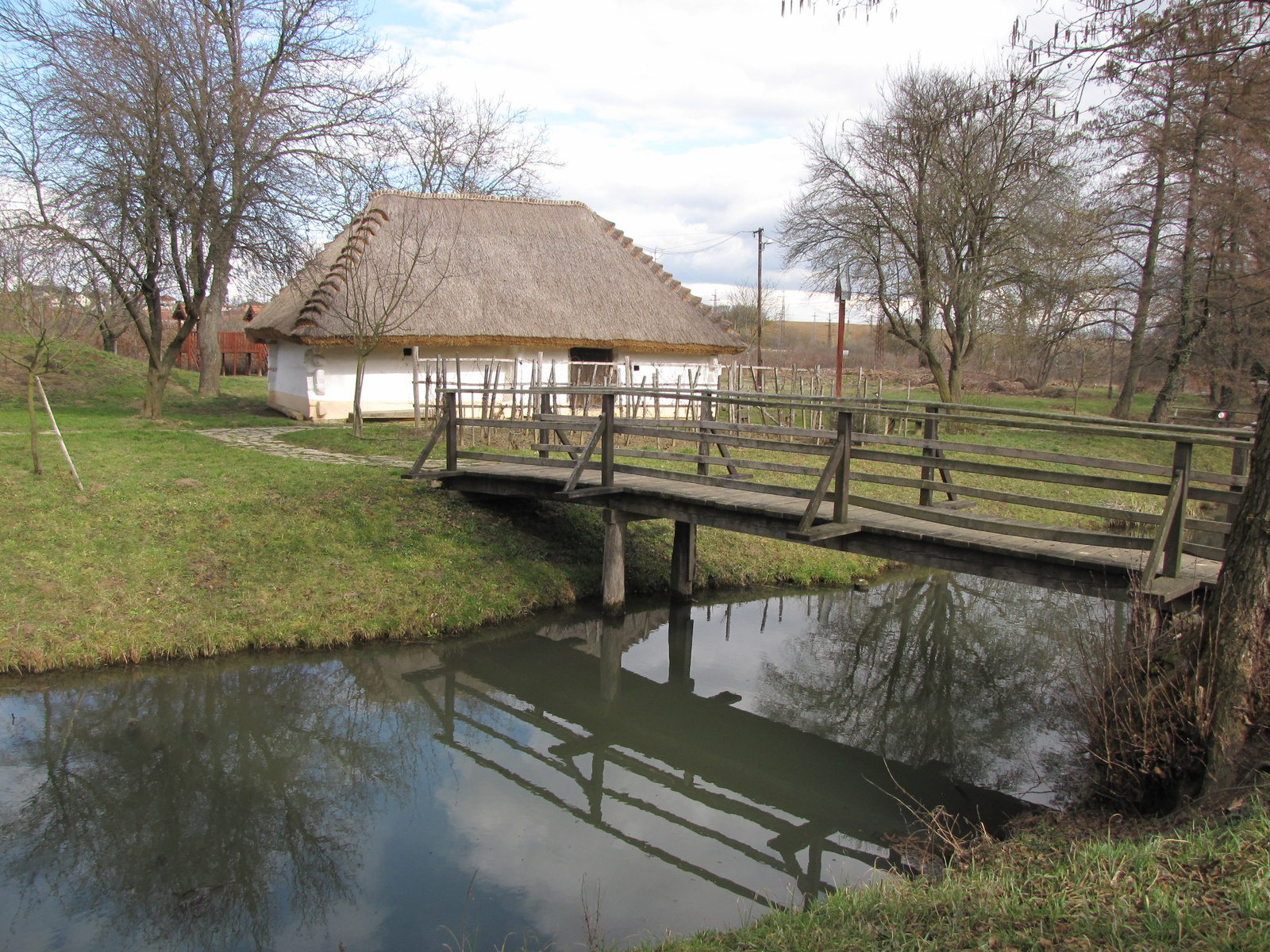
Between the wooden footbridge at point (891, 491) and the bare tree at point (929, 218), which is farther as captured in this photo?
the bare tree at point (929, 218)

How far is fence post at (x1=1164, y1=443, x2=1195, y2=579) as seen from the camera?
530 centimetres

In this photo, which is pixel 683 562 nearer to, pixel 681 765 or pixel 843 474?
→ pixel 843 474

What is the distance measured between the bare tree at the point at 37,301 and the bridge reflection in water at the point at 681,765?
21.7 ft

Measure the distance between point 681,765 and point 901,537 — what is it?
2.45 metres

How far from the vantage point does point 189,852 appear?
528 centimetres

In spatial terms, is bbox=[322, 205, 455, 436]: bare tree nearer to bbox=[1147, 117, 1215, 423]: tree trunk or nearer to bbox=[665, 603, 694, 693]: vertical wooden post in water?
bbox=[665, 603, 694, 693]: vertical wooden post in water

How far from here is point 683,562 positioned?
35.5 ft

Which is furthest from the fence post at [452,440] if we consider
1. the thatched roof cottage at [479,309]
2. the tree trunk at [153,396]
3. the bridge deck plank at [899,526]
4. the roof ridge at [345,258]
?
the tree trunk at [153,396]

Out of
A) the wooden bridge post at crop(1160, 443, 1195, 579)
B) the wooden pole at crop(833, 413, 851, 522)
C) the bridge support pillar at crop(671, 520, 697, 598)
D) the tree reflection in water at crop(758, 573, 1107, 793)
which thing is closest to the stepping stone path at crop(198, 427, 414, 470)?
the bridge support pillar at crop(671, 520, 697, 598)

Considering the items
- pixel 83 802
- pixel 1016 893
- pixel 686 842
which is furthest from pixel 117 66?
pixel 1016 893

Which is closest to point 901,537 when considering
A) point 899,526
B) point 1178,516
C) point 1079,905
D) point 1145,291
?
point 899,526

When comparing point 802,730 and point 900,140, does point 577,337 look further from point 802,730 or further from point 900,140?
point 802,730

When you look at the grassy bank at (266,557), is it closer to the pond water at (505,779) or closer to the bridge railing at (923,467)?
the pond water at (505,779)

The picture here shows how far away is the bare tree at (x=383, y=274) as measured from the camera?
1712 centimetres
